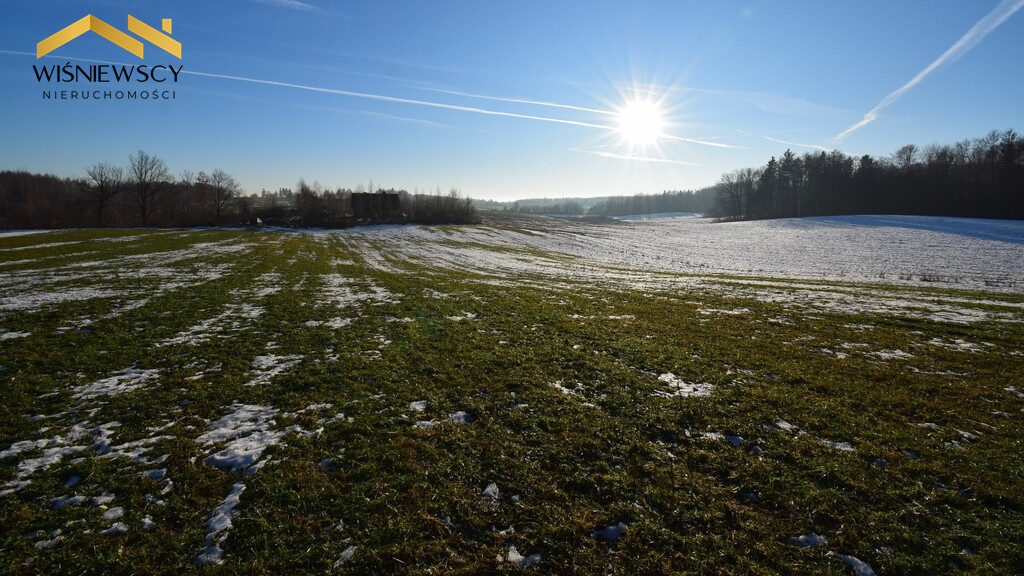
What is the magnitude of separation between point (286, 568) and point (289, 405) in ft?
12.1

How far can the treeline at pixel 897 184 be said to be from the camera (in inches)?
2704

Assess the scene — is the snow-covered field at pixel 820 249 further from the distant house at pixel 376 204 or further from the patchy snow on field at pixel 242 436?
the patchy snow on field at pixel 242 436

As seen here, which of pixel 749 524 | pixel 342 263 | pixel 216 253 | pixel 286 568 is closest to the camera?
pixel 286 568

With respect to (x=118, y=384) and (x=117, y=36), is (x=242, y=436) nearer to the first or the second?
(x=118, y=384)

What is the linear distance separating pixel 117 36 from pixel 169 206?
240 ft

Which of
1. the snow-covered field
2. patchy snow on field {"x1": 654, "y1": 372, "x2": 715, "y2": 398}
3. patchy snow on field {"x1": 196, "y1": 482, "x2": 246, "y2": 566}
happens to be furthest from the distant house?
patchy snow on field {"x1": 196, "y1": 482, "x2": 246, "y2": 566}

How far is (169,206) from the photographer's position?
81625mm

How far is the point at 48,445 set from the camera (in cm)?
550

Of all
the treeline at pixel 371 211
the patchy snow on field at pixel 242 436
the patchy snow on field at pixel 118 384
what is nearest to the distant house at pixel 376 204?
the treeline at pixel 371 211

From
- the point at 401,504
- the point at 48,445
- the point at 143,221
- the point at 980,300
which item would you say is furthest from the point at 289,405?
the point at 143,221

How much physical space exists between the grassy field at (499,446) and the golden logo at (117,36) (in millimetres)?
23282

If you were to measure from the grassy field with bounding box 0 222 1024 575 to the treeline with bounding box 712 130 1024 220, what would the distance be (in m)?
92.7

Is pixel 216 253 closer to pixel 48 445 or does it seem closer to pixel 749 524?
pixel 48 445

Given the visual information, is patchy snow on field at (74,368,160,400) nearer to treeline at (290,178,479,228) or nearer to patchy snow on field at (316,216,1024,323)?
patchy snow on field at (316,216,1024,323)
